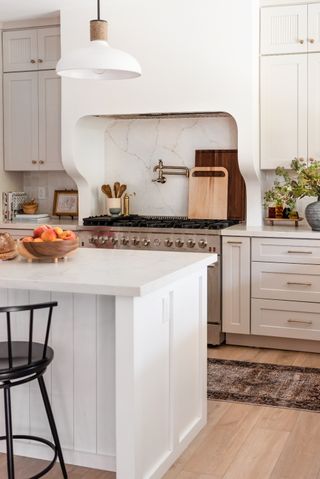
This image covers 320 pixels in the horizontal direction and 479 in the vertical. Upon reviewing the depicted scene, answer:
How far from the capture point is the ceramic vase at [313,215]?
5043mm

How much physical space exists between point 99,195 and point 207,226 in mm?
1208

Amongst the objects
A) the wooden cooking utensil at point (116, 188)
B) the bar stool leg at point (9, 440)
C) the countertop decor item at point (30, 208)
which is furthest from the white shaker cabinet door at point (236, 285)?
the bar stool leg at point (9, 440)

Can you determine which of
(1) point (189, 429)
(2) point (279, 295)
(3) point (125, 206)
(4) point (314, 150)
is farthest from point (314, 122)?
(1) point (189, 429)

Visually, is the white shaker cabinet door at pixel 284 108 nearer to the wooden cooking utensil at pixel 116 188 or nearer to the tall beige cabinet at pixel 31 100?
the wooden cooking utensil at pixel 116 188

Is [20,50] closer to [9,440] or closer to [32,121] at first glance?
[32,121]

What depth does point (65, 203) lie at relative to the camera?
20.4 ft

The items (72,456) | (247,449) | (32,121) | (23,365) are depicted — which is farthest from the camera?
(32,121)

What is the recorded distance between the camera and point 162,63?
5.28 m

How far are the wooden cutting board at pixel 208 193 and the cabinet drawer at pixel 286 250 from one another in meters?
0.65

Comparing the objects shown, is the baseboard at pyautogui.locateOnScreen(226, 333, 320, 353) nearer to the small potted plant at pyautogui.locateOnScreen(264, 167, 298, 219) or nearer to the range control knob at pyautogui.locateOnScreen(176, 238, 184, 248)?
the range control knob at pyautogui.locateOnScreen(176, 238, 184, 248)

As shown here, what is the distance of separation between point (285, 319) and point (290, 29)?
2.14 meters

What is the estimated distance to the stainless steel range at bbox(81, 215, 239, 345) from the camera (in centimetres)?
517

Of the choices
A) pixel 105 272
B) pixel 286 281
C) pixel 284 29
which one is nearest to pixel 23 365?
pixel 105 272

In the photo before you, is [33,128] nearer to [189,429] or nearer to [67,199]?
[67,199]
